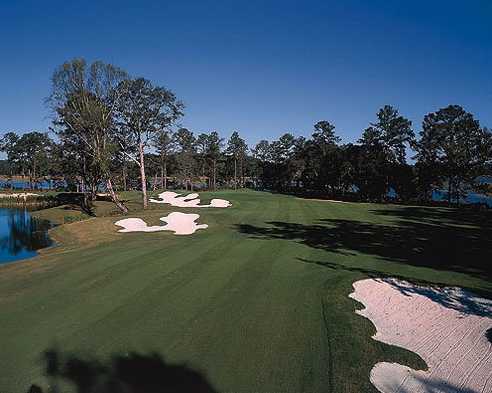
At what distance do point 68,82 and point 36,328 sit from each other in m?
27.8

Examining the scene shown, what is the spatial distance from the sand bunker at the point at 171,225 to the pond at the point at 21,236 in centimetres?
530

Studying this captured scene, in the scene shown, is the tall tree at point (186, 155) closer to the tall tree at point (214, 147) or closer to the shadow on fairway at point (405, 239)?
the tall tree at point (214, 147)

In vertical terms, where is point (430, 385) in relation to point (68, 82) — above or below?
below

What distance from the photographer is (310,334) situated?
8.19 metres

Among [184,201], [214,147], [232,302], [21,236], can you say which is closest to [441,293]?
[232,302]

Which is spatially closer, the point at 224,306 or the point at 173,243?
the point at 224,306

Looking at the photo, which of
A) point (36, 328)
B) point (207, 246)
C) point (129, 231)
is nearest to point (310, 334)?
point (36, 328)

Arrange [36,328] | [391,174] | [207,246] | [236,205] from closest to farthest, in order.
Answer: [36,328], [207,246], [236,205], [391,174]

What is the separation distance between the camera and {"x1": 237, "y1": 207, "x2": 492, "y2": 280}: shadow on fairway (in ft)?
48.1

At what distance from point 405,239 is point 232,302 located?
12.7 meters

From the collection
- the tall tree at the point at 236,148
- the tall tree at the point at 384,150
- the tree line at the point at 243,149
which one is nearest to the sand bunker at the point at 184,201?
the tree line at the point at 243,149

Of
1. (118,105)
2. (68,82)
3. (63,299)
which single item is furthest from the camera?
(118,105)

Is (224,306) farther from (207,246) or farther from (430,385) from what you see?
(207,246)

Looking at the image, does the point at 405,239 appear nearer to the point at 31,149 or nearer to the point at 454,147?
the point at 454,147
